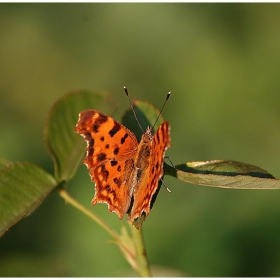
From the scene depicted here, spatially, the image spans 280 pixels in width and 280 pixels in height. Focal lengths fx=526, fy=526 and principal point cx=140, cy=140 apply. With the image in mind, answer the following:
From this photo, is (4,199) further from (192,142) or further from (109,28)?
(109,28)

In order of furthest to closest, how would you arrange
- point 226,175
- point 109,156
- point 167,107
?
point 167,107, point 109,156, point 226,175

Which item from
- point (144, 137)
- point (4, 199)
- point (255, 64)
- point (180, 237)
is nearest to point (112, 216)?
point (180, 237)

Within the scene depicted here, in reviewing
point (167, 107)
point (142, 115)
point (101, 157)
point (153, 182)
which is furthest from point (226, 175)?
point (167, 107)

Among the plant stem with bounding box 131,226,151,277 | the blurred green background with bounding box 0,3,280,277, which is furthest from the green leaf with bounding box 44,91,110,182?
the blurred green background with bounding box 0,3,280,277

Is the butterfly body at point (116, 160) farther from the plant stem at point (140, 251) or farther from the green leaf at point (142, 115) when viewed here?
the plant stem at point (140, 251)

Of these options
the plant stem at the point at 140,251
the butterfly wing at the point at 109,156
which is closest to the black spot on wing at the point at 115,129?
the butterfly wing at the point at 109,156

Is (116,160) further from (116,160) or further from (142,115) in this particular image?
(142,115)

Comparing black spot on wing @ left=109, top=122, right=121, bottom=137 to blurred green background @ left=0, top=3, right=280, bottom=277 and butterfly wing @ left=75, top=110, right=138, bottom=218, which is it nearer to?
butterfly wing @ left=75, top=110, right=138, bottom=218
